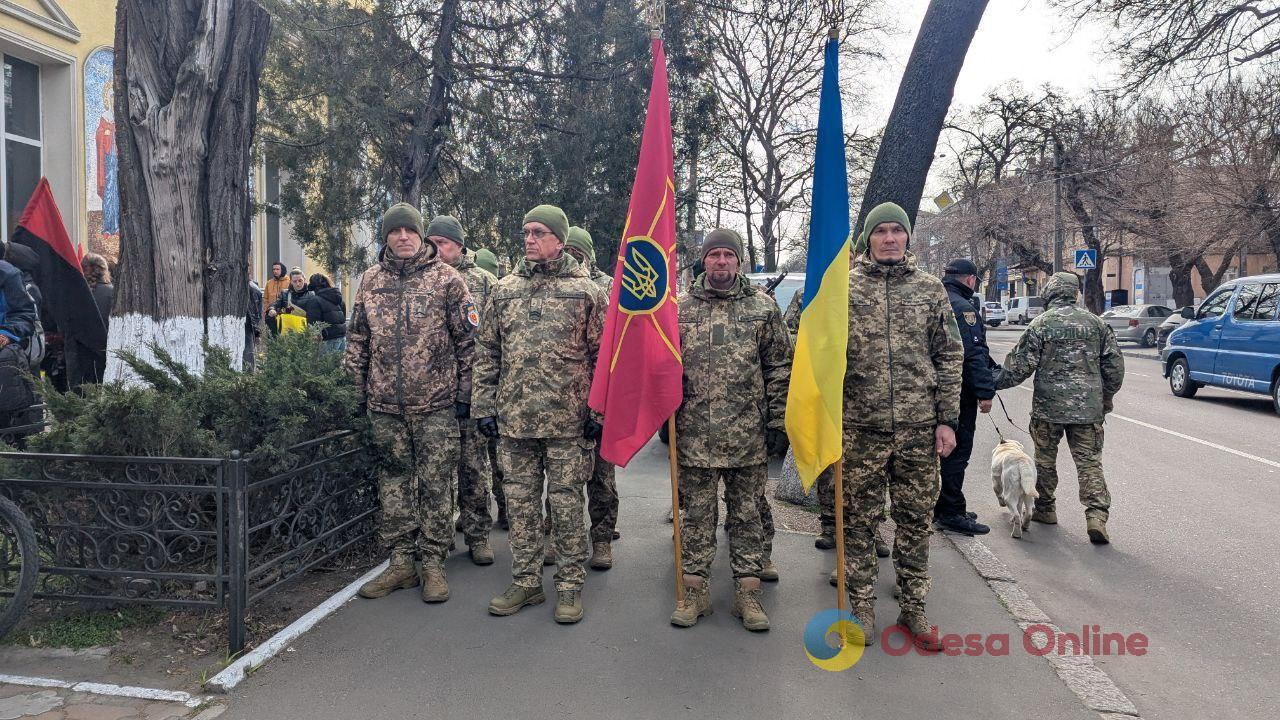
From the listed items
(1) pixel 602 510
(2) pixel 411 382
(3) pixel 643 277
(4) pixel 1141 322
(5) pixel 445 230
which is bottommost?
(1) pixel 602 510

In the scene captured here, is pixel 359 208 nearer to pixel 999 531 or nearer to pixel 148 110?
pixel 148 110

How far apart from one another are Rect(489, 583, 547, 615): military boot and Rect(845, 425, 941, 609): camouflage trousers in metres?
1.64

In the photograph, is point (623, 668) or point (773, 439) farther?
point (773, 439)

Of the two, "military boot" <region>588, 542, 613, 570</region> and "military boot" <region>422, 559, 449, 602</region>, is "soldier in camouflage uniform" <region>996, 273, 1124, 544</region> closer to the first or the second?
"military boot" <region>588, 542, 613, 570</region>

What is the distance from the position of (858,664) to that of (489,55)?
8.49 metres

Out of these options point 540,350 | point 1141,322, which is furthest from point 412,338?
point 1141,322

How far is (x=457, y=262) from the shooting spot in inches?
233

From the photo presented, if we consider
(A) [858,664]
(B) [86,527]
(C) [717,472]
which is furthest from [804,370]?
(B) [86,527]

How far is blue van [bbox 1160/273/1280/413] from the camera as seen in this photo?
11.7 metres

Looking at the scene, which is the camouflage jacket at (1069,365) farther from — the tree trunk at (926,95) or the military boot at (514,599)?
the military boot at (514,599)

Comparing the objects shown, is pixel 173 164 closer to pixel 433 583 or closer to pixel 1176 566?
pixel 433 583

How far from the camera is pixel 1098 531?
18.7ft

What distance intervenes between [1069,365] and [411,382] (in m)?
4.70

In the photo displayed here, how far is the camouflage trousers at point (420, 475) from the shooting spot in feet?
14.8
